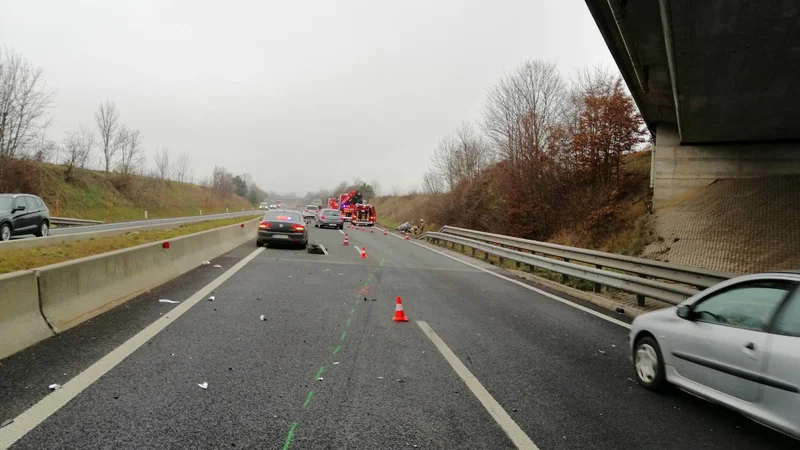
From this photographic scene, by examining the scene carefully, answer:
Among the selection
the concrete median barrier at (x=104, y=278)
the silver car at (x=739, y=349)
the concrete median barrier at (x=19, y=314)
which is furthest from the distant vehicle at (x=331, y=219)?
the silver car at (x=739, y=349)

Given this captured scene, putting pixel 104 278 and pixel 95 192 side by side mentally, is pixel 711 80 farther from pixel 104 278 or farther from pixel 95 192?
pixel 95 192

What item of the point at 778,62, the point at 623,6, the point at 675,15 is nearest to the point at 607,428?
the point at 675,15

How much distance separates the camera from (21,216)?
15867 mm

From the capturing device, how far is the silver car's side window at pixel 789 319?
3.54 metres

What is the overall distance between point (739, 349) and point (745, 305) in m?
0.43

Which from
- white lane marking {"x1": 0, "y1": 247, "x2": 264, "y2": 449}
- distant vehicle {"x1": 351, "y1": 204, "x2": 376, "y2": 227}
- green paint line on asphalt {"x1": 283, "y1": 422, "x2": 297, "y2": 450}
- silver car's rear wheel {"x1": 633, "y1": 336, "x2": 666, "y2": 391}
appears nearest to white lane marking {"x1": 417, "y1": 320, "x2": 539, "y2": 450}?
green paint line on asphalt {"x1": 283, "y1": 422, "x2": 297, "y2": 450}

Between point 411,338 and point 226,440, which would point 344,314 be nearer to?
point 411,338

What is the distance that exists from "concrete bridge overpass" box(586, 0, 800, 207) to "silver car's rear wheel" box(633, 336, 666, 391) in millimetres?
4970

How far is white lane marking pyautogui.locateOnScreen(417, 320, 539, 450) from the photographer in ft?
11.6

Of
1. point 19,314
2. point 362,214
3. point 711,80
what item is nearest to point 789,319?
point 19,314

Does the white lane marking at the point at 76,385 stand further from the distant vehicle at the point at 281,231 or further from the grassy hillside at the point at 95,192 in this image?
the grassy hillside at the point at 95,192

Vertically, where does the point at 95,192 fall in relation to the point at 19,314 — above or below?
above

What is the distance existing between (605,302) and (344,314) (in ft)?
17.1

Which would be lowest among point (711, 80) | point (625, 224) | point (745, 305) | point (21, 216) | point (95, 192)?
point (21, 216)
